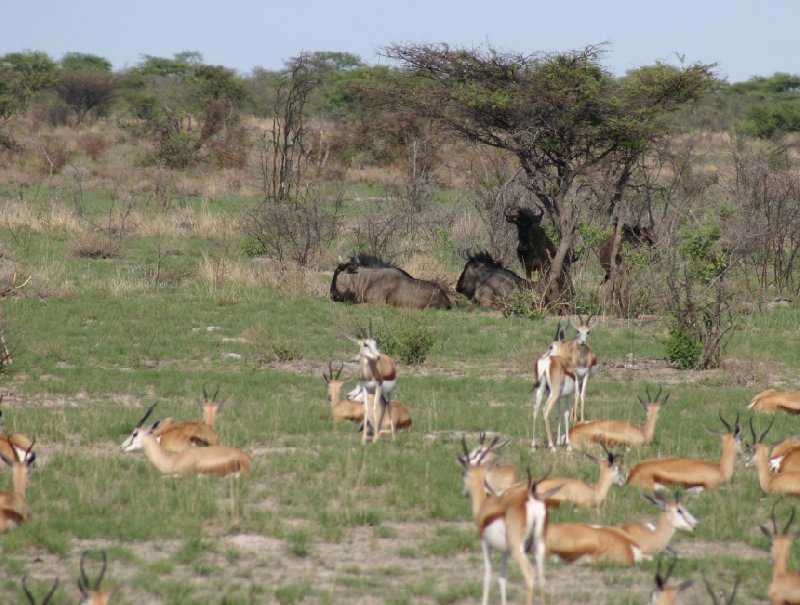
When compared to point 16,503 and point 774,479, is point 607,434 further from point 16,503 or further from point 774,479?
point 16,503

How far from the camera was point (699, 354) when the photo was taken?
1410 cm

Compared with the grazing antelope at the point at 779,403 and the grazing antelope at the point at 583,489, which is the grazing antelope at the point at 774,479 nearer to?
the grazing antelope at the point at 583,489

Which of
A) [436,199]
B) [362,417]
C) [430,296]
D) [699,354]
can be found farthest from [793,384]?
[436,199]

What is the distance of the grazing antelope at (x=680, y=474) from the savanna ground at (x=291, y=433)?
13cm

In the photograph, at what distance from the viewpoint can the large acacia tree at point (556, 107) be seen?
17641mm

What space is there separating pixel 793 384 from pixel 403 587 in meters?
8.23

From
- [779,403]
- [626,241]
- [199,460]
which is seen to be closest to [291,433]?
[199,460]

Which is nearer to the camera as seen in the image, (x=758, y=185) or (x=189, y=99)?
(x=758, y=185)

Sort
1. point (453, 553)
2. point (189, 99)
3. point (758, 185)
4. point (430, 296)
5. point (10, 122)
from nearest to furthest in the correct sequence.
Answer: point (453, 553) < point (430, 296) < point (758, 185) < point (10, 122) < point (189, 99)

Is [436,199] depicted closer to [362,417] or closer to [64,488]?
[362,417]

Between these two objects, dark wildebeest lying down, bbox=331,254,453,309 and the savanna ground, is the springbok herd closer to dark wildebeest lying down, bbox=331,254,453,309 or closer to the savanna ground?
the savanna ground

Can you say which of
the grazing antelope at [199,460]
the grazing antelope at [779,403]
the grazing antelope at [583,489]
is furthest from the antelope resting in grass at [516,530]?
the grazing antelope at [779,403]

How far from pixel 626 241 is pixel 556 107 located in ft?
8.49

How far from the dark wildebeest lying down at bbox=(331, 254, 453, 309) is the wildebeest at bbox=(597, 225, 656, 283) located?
257cm
